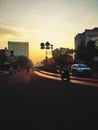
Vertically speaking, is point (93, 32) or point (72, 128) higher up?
point (93, 32)

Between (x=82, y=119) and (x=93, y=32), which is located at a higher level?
(x=93, y=32)

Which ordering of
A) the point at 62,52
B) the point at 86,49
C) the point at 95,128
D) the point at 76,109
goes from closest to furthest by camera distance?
the point at 95,128
the point at 76,109
the point at 86,49
the point at 62,52

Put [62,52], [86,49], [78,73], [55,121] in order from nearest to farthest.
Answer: [55,121] < [78,73] < [86,49] < [62,52]

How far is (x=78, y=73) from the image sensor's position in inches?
1727

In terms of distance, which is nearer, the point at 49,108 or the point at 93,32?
the point at 49,108

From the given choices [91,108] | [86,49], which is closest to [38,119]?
[91,108]

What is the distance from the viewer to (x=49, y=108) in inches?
447

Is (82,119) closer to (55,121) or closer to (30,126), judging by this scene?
(55,121)

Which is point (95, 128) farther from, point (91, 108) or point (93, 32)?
point (93, 32)

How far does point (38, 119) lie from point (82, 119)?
1.34 m

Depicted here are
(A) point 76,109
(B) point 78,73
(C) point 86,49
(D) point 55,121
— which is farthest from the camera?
(C) point 86,49

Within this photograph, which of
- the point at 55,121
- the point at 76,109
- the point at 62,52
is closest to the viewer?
the point at 55,121

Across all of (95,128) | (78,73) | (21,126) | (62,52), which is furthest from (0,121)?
(62,52)

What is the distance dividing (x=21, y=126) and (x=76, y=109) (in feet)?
11.2
